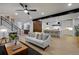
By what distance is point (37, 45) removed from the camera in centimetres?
484

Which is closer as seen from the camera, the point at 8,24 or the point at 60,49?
the point at 8,24

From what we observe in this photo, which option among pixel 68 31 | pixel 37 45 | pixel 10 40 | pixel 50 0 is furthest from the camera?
pixel 68 31

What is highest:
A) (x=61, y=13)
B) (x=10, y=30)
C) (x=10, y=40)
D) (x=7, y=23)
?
(x=61, y=13)

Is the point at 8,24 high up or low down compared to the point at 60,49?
up

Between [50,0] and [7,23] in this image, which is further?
[7,23]

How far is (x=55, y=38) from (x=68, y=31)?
3.02ft

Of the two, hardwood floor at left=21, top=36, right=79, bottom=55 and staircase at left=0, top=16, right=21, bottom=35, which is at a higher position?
staircase at left=0, top=16, right=21, bottom=35

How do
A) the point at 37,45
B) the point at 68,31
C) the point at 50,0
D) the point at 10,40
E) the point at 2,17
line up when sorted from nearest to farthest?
the point at 50,0
the point at 2,17
the point at 10,40
the point at 37,45
the point at 68,31

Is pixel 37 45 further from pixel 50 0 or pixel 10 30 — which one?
pixel 50 0

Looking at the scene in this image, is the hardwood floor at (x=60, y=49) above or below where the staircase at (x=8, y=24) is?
below
